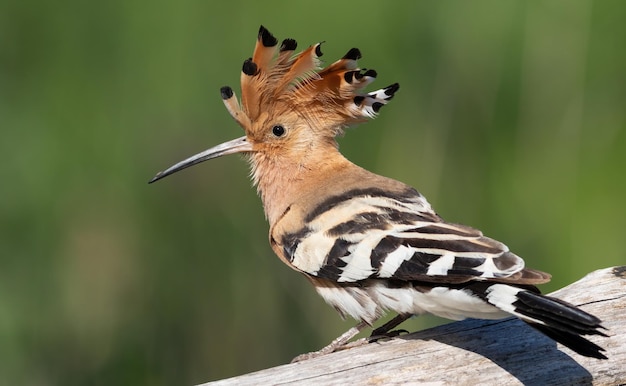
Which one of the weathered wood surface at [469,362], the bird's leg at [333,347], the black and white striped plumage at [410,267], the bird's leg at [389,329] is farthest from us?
the bird's leg at [389,329]

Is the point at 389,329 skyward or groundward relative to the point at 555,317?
groundward

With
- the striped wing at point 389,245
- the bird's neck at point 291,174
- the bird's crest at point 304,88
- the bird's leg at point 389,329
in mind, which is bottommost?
the bird's leg at point 389,329

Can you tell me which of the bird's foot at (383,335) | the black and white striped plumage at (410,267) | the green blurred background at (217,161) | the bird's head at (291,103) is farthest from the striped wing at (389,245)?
the green blurred background at (217,161)

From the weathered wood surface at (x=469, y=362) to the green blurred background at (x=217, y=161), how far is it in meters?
0.72

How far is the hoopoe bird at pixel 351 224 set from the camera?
2.00 metres

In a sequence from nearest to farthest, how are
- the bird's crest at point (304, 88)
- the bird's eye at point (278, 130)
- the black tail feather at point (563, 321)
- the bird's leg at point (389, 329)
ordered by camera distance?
the black tail feather at point (563, 321), the bird's leg at point (389, 329), the bird's crest at point (304, 88), the bird's eye at point (278, 130)

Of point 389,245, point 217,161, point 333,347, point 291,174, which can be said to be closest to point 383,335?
point 333,347

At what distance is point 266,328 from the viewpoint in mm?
3018

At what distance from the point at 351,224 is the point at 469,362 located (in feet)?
1.59

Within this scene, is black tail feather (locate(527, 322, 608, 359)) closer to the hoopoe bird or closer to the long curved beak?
the hoopoe bird

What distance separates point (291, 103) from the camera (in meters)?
2.84

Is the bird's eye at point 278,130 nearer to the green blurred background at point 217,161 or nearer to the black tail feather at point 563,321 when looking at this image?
the green blurred background at point 217,161

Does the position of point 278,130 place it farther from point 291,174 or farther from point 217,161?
point 217,161

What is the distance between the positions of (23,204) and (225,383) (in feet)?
3.43
